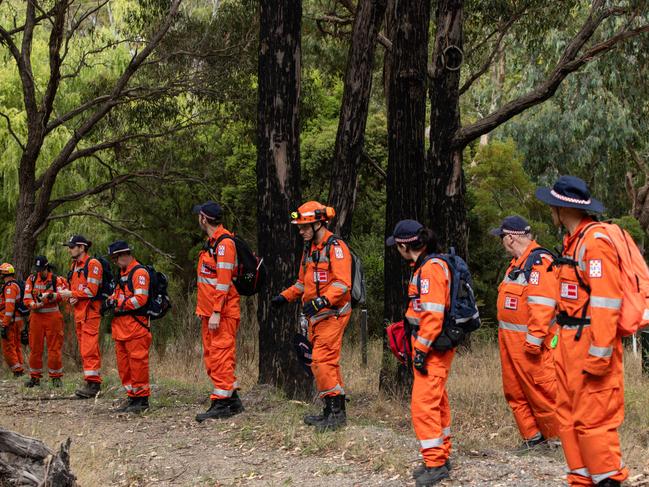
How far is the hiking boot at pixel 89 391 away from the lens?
1212 centimetres

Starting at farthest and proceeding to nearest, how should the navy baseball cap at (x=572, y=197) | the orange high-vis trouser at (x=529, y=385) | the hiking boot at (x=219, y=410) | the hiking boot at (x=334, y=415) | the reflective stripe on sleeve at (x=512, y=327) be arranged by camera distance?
the hiking boot at (x=219, y=410), the hiking boot at (x=334, y=415), the reflective stripe on sleeve at (x=512, y=327), the orange high-vis trouser at (x=529, y=385), the navy baseball cap at (x=572, y=197)

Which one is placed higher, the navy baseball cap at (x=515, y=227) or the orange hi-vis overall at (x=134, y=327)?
the navy baseball cap at (x=515, y=227)

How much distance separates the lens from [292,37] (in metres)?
10.9

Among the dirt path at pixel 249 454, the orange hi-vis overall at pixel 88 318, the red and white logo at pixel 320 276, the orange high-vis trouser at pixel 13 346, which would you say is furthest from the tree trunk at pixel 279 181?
the orange high-vis trouser at pixel 13 346

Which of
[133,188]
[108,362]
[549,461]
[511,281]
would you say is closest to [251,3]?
[133,188]

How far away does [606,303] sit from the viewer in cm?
531

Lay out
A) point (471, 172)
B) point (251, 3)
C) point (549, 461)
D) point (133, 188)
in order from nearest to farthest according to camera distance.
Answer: point (549, 461)
point (251, 3)
point (133, 188)
point (471, 172)

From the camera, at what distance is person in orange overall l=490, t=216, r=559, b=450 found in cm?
782

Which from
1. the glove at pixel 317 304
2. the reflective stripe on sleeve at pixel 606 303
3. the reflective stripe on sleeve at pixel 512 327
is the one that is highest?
the reflective stripe on sleeve at pixel 606 303

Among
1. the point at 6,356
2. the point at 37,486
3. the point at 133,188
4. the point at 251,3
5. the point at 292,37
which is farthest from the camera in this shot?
the point at 133,188

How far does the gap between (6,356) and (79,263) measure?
527cm

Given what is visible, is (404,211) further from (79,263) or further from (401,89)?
(79,263)

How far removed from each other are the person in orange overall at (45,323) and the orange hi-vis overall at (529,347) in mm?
8165

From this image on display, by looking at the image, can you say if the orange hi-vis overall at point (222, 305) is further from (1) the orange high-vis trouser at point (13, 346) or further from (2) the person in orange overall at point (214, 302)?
(1) the orange high-vis trouser at point (13, 346)
